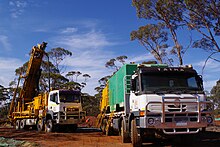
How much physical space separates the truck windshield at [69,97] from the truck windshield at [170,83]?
35.8ft

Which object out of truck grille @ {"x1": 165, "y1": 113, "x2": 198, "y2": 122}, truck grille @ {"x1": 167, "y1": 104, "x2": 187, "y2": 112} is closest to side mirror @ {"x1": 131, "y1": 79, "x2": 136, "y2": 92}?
truck grille @ {"x1": 167, "y1": 104, "x2": 187, "y2": 112}

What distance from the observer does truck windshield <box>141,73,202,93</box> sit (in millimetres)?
9367

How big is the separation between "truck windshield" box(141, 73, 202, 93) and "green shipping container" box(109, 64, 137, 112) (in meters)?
1.75

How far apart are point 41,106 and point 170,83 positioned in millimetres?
13963

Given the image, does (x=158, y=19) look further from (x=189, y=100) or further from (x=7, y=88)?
(x=7, y=88)

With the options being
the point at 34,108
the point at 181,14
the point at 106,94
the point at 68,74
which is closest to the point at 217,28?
the point at 181,14

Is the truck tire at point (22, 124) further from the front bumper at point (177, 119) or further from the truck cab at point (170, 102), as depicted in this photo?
the front bumper at point (177, 119)

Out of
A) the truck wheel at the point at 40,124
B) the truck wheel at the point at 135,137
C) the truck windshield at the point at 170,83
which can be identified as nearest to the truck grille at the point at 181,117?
the truck windshield at the point at 170,83

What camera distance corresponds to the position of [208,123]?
9.12 m

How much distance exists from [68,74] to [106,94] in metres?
34.0

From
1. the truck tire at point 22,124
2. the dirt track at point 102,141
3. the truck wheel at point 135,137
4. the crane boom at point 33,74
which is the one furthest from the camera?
the truck tire at point 22,124

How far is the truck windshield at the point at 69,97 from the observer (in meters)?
19.5

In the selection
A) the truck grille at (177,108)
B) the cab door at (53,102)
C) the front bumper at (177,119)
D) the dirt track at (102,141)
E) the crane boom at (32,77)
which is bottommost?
the dirt track at (102,141)

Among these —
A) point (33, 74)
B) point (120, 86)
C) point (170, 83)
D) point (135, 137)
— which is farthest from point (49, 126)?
point (170, 83)
